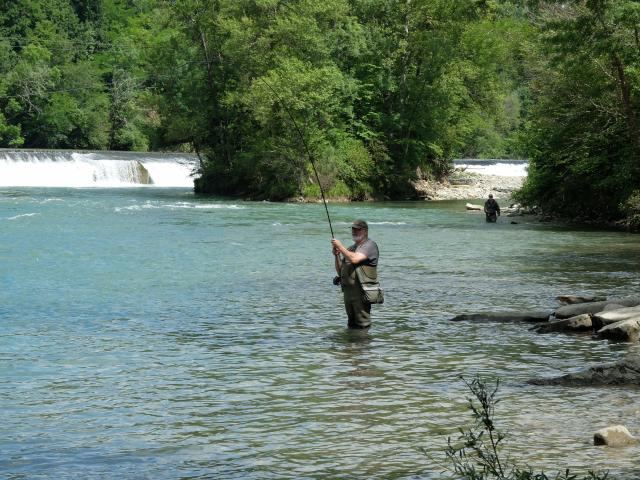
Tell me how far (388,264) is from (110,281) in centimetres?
690

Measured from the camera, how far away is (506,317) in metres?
15.3

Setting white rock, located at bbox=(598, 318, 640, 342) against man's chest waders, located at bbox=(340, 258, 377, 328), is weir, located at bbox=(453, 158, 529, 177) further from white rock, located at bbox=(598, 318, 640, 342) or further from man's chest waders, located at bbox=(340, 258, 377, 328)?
white rock, located at bbox=(598, 318, 640, 342)

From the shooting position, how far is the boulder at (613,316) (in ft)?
45.4

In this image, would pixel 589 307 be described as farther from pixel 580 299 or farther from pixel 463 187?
pixel 463 187

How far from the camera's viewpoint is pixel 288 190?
53656 millimetres

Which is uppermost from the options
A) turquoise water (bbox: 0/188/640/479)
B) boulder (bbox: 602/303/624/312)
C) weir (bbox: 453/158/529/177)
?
weir (bbox: 453/158/529/177)

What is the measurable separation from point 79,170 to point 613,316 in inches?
2307

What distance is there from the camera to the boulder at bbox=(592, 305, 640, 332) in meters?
13.8

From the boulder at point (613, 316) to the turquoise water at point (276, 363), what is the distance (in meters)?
0.77

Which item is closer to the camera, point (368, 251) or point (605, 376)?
point (605, 376)

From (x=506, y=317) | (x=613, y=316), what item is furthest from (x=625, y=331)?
(x=506, y=317)

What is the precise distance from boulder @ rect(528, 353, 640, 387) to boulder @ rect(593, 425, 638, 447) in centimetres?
231

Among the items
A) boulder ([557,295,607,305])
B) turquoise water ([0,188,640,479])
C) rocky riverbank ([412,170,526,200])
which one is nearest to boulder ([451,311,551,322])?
turquoise water ([0,188,640,479])

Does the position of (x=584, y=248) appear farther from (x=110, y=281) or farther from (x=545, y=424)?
(x=545, y=424)
